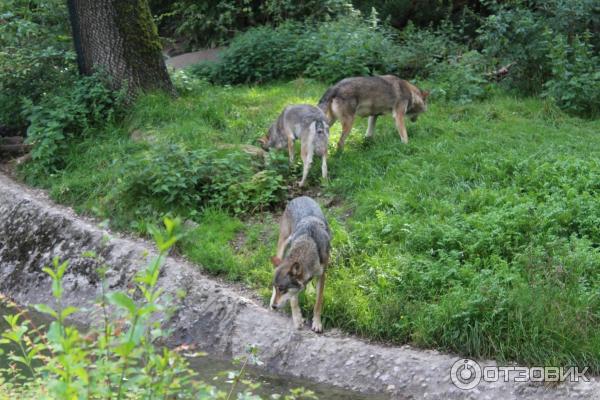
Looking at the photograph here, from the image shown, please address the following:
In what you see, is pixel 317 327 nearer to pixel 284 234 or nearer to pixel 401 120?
pixel 284 234

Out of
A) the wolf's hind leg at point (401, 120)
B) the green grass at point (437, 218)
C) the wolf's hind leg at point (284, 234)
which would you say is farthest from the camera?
the wolf's hind leg at point (401, 120)

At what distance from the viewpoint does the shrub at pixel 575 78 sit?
13078mm

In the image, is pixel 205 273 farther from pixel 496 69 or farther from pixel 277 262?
pixel 496 69

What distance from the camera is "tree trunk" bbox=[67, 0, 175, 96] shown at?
1386 centimetres

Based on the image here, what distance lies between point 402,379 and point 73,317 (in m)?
4.28

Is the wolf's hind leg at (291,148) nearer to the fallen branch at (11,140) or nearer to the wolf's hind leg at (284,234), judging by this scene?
the wolf's hind leg at (284,234)

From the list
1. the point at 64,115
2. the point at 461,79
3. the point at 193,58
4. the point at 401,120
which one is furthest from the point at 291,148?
the point at 193,58

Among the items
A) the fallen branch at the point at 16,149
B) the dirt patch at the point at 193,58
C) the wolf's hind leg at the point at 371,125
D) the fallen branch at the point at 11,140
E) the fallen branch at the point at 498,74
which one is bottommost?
the dirt patch at the point at 193,58

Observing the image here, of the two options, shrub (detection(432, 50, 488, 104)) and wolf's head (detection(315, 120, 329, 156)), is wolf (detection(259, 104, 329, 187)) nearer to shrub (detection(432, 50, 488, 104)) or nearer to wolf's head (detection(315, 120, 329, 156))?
wolf's head (detection(315, 120, 329, 156))

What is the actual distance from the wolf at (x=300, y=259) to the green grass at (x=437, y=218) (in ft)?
0.95

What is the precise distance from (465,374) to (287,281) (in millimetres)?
1942

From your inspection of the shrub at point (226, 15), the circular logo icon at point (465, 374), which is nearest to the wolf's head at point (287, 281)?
the circular logo icon at point (465, 374)

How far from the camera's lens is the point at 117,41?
45.6 ft

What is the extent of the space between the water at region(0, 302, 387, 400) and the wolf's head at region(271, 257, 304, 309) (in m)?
0.73
